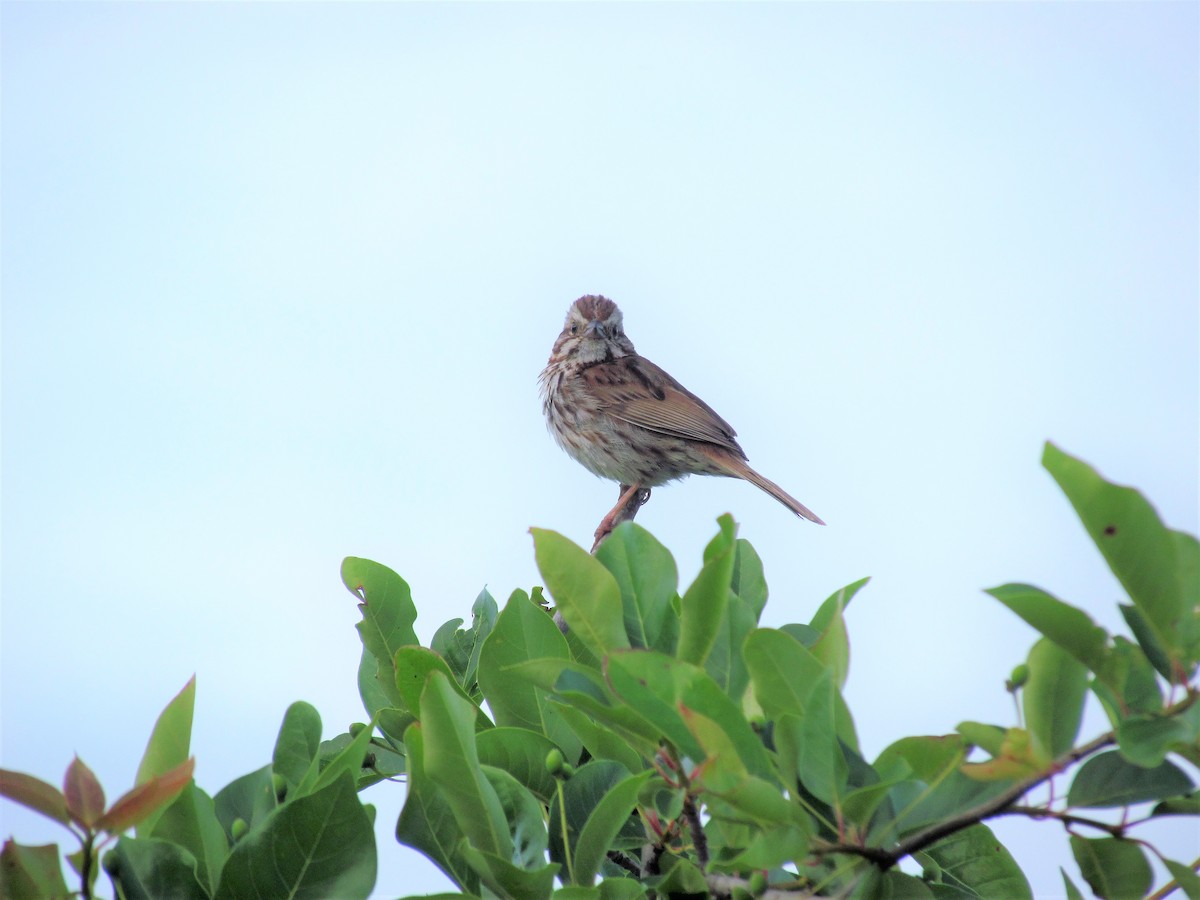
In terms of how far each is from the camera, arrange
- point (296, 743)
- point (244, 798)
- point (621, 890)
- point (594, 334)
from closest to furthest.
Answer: point (621, 890), point (244, 798), point (296, 743), point (594, 334)

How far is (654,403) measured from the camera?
7.77 metres

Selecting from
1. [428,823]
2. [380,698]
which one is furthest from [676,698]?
[380,698]

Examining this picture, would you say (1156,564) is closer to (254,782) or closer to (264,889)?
(264,889)

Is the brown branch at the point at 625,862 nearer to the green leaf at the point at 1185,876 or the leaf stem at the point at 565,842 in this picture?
the leaf stem at the point at 565,842

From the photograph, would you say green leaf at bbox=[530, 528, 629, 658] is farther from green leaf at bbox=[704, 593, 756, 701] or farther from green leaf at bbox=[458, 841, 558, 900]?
green leaf at bbox=[458, 841, 558, 900]

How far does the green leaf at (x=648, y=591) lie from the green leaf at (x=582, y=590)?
47mm

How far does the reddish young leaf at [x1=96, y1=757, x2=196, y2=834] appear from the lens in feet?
4.78

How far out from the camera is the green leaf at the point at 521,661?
1.98 meters

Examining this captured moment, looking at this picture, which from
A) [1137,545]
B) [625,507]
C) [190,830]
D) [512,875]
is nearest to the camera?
[1137,545]

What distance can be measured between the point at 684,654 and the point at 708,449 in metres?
5.77

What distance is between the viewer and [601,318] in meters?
8.43

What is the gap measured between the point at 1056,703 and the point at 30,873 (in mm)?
1359

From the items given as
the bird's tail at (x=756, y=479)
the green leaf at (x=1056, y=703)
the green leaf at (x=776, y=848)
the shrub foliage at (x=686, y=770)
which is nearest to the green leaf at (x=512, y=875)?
the shrub foliage at (x=686, y=770)

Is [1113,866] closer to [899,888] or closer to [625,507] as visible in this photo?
[899,888]
